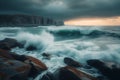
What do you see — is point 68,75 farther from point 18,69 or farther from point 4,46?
point 4,46

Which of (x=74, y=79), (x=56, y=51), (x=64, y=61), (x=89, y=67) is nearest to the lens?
(x=74, y=79)

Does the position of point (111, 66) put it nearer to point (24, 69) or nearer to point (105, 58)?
point (105, 58)

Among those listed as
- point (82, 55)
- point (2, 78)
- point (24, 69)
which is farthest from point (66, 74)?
point (82, 55)

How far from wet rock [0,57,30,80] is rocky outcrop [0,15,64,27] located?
6121 centimetres

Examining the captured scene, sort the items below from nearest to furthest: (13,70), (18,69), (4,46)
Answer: (13,70) < (18,69) < (4,46)

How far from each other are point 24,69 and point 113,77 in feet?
10.3

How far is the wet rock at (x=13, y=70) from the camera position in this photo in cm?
455

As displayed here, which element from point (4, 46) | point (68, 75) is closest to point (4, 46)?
point (4, 46)

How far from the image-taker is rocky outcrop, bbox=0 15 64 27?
67225 millimetres

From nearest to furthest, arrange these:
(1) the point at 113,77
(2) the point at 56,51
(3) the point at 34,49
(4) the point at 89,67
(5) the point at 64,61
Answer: (1) the point at 113,77, (4) the point at 89,67, (5) the point at 64,61, (2) the point at 56,51, (3) the point at 34,49

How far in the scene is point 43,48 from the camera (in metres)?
9.63

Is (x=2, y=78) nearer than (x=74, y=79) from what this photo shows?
Yes

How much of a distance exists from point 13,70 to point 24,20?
7070 cm

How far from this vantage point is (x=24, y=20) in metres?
73.2
